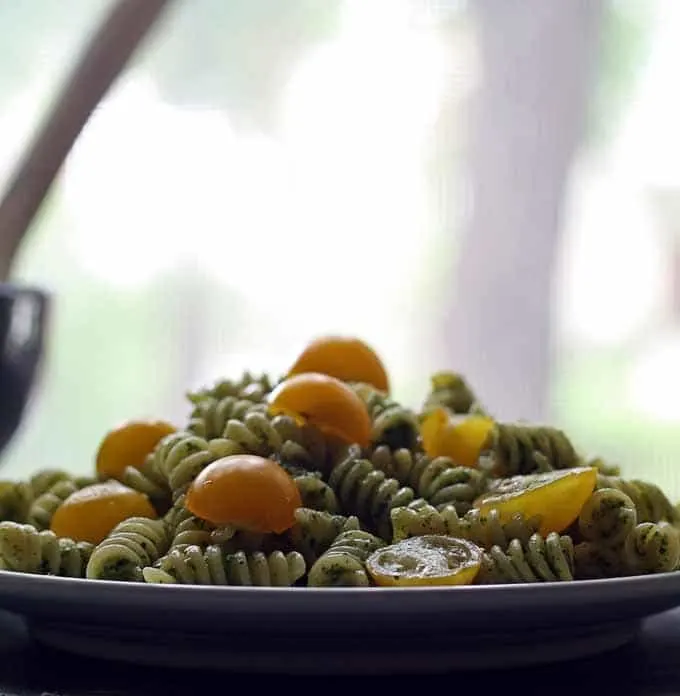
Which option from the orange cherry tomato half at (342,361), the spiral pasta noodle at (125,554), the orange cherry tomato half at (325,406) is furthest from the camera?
the orange cherry tomato half at (342,361)

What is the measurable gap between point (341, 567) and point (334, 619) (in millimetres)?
75

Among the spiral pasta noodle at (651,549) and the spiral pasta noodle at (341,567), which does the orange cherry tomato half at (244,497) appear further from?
the spiral pasta noodle at (651,549)

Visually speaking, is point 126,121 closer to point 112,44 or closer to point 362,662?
point 112,44

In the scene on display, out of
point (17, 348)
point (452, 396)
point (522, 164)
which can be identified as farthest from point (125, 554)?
point (522, 164)

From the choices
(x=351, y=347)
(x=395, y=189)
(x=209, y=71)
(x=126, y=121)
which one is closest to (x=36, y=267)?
(x=126, y=121)

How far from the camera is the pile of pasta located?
0.55m

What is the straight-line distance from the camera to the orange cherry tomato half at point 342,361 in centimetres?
78

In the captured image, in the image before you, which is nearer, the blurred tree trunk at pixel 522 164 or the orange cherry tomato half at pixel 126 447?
the orange cherry tomato half at pixel 126 447

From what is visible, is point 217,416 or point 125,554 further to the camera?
point 217,416

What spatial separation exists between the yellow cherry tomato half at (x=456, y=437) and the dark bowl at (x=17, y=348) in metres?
0.42

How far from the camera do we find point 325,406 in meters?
0.67

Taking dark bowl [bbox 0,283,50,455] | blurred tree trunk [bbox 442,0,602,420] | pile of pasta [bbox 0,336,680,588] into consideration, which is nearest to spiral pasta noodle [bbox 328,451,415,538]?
pile of pasta [bbox 0,336,680,588]

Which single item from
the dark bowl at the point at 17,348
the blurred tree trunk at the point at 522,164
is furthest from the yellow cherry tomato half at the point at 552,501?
the blurred tree trunk at the point at 522,164

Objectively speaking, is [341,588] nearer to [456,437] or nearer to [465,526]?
[465,526]
